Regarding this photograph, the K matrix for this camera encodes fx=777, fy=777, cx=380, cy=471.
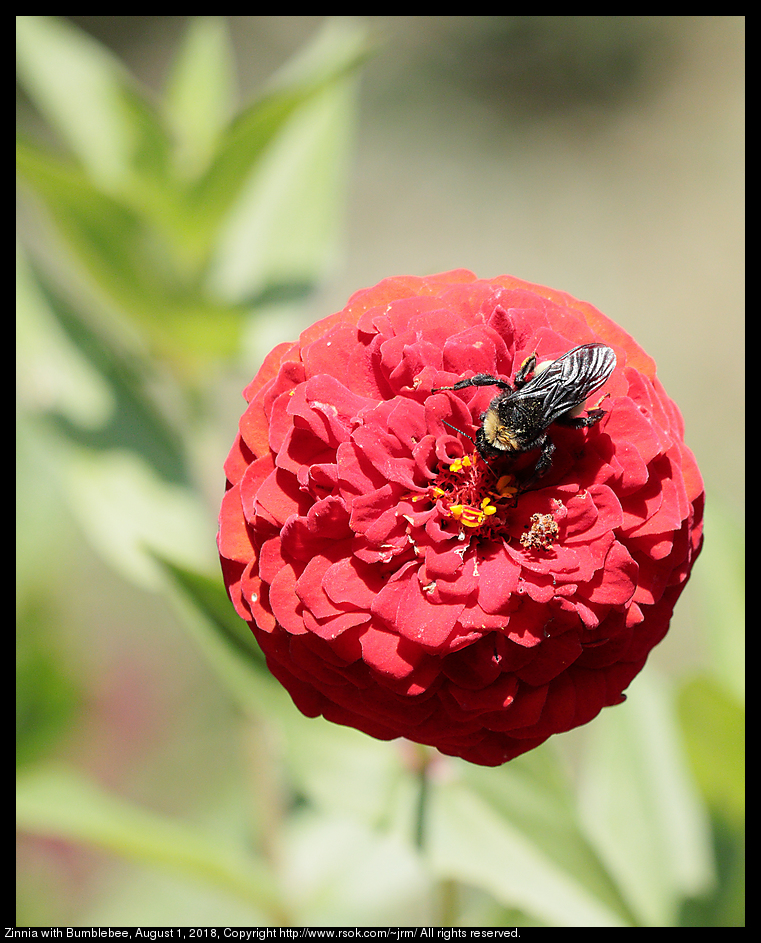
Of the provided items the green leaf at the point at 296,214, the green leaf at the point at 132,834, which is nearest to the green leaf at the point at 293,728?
the green leaf at the point at 132,834

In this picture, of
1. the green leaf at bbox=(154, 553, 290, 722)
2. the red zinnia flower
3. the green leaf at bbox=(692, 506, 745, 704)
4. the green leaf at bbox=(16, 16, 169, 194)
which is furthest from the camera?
the green leaf at bbox=(16, 16, 169, 194)

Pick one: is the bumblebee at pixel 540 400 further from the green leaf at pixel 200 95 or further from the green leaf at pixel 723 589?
the green leaf at pixel 200 95

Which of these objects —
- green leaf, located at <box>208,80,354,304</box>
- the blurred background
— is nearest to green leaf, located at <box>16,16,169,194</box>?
the blurred background

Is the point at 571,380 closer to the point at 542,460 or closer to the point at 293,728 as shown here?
the point at 542,460

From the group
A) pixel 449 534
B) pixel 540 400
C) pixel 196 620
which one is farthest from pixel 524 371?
pixel 196 620

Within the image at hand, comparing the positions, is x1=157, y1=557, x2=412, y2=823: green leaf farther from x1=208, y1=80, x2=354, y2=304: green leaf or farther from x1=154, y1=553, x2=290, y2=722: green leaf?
x1=208, y1=80, x2=354, y2=304: green leaf

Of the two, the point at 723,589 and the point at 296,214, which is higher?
the point at 296,214
